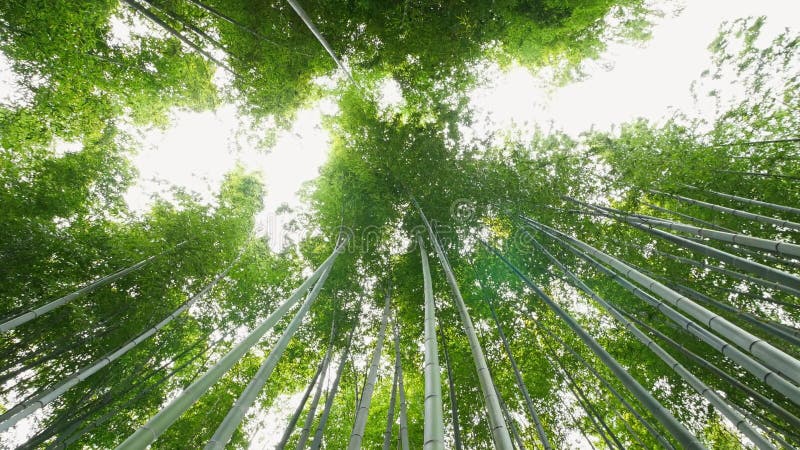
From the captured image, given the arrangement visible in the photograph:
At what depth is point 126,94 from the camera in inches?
175

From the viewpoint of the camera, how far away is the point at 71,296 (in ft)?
10.0

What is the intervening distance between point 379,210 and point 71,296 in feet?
11.6

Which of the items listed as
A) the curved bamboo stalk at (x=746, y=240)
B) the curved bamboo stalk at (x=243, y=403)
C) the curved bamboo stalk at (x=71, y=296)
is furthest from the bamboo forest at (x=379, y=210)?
the curved bamboo stalk at (x=243, y=403)

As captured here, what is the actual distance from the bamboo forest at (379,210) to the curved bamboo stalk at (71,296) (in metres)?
0.05

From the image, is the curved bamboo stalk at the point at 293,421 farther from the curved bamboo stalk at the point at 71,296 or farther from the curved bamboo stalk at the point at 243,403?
the curved bamboo stalk at the point at 71,296

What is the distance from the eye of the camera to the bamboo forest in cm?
367

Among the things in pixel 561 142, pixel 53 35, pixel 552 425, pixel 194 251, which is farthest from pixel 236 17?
pixel 552 425

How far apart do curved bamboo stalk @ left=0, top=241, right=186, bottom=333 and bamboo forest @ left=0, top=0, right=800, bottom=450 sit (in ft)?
0.17

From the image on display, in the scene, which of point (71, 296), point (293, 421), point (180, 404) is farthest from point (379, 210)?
point (180, 404)

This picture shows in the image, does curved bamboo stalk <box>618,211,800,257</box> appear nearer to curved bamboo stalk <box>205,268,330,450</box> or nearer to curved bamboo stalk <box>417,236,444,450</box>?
curved bamboo stalk <box>417,236,444,450</box>

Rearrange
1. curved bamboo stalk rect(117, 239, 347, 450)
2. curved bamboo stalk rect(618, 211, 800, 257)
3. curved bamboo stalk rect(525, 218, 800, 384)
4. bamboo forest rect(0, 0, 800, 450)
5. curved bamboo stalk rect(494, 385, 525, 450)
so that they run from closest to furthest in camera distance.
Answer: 1. curved bamboo stalk rect(117, 239, 347, 450)
2. curved bamboo stalk rect(525, 218, 800, 384)
3. curved bamboo stalk rect(618, 211, 800, 257)
4. curved bamboo stalk rect(494, 385, 525, 450)
5. bamboo forest rect(0, 0, 800, 450)

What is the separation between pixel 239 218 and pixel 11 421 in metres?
3.14

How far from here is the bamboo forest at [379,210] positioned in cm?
367

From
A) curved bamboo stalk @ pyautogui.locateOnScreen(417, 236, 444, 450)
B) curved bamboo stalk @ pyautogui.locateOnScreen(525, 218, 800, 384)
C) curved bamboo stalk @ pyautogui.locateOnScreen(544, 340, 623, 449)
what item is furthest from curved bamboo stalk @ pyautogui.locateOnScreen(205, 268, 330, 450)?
curved bamboo stalk @ pyautogui.locateOnScreen(544, 340, 623, 449)
